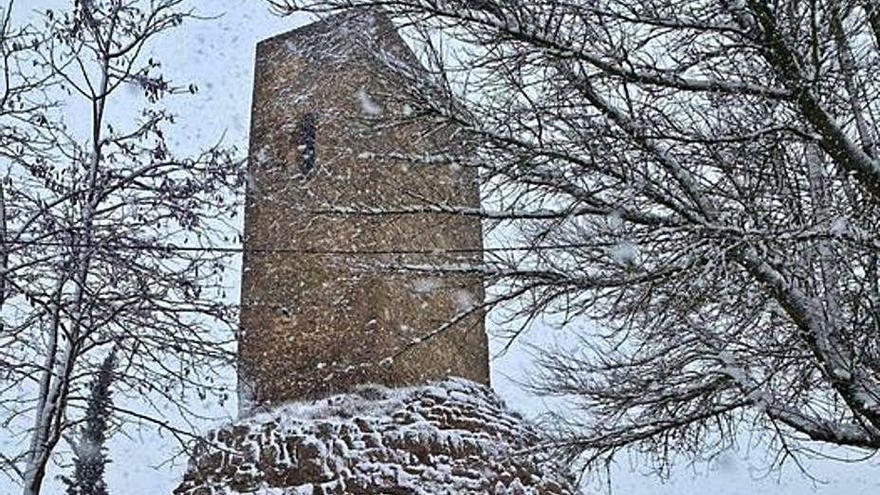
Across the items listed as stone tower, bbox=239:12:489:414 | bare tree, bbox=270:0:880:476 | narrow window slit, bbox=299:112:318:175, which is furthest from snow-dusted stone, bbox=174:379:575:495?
bare tree, bbox=270:0:880:476

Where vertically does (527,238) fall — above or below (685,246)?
above

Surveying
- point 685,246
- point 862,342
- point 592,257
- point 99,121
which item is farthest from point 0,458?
point 862,342

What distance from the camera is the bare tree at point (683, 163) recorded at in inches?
133

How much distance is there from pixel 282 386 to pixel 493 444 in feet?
6.54

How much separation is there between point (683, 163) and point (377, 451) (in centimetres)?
421

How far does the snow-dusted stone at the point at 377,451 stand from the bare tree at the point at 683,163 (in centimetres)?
266

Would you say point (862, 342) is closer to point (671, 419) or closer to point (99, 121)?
point (671, 419)

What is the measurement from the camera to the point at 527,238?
4996 millimetres

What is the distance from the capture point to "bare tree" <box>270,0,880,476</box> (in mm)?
3385

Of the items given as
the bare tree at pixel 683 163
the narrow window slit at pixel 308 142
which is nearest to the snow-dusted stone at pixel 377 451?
the narrow window slit at pixel 308 142

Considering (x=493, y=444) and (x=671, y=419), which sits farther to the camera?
(x=493, y=444)

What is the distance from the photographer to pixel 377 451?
746cm

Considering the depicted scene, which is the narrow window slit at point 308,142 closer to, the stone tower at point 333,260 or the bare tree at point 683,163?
the stone tower at point 333,260

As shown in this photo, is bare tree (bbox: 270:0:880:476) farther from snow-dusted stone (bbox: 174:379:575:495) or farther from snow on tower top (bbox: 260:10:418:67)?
snow-dusted stone (bbox: 174:379:575:495)
